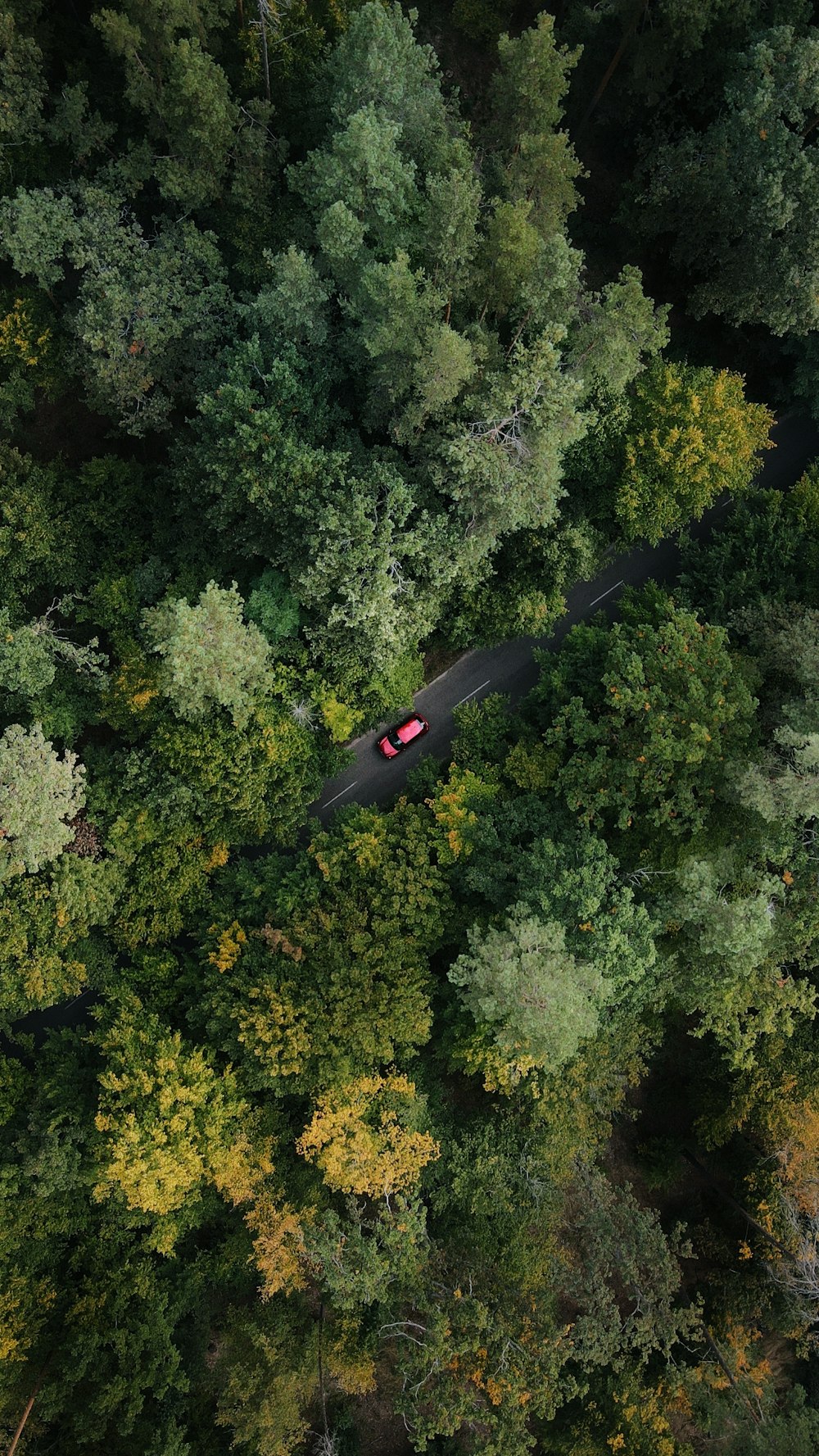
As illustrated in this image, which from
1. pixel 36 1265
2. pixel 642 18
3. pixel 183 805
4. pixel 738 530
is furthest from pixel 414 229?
pixel 36 1265

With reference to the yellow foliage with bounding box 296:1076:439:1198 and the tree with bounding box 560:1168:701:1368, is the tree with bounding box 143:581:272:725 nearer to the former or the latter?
the yellow foliage with bounding box 296:1076:439:1198

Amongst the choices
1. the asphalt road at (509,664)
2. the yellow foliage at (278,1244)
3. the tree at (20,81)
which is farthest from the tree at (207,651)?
the yellow foliage at (278,1244)

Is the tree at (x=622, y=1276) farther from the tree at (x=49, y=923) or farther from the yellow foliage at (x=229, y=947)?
the tree at (x=49, y=923)

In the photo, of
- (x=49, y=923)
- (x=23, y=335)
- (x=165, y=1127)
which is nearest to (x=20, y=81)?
(x=23, y=335)

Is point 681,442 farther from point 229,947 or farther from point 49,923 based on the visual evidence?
point 49,923

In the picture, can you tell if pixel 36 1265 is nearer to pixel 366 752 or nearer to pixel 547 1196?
pixel 547 1196

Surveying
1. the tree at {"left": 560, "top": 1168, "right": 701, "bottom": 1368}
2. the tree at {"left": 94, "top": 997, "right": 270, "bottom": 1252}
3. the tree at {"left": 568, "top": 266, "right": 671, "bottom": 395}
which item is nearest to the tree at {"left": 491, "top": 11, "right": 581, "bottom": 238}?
the tree at {"left": 568, "top": 266, "right": 671, "bottom": 395}

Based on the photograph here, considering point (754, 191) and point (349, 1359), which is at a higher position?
point (754, 191)
